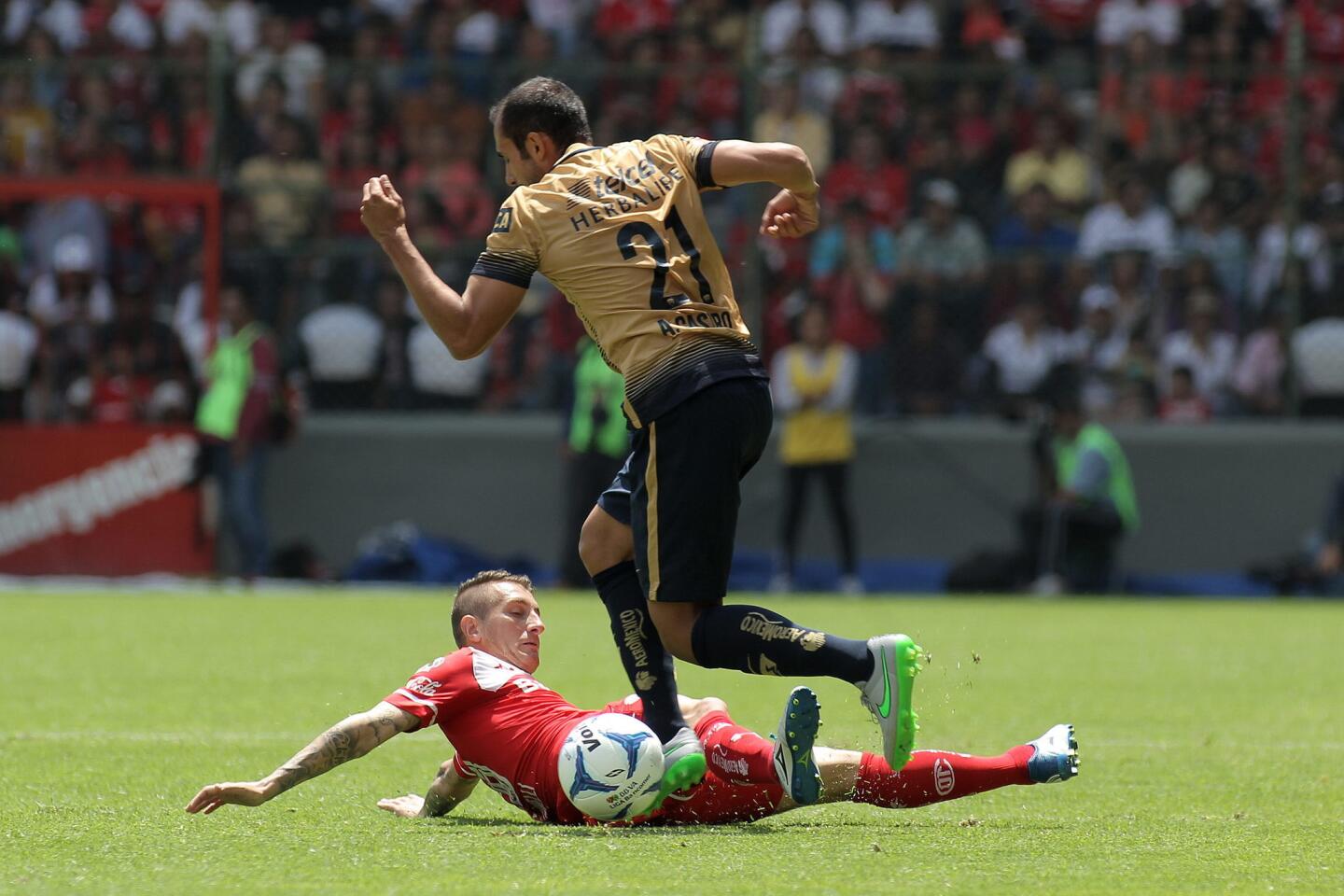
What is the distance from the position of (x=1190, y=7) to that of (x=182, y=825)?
50.6ft

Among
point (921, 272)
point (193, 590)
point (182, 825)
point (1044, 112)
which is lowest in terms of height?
point (193, 590)

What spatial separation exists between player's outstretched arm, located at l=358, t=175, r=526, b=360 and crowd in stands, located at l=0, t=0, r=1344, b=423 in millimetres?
10216

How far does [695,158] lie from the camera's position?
5.55 meters

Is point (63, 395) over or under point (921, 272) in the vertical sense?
under

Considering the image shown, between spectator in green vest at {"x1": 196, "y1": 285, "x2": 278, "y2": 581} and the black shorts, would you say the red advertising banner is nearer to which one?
spectator in green vest at {"x1": 196, "y1": 285, "x2": 278, "y2": 581}

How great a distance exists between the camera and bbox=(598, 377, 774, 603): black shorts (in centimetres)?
527

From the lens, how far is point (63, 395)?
16109 millimetres

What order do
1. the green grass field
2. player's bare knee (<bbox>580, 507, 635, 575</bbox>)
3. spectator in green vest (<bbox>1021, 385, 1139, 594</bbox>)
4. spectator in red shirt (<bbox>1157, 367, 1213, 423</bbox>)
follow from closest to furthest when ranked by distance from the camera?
the green grass field, player's bare knee (<bbox>580, 507, 635, 575</bbox>), spectator in green vest (<bbox>1021, 385, 1139, 594</bbox>), spectator in red shirt (<bbox>1157, 367, 1213, 423</bbox>)

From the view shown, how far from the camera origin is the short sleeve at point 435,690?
5.16m

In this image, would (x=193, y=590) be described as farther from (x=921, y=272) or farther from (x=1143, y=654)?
(x=1143, y=654)

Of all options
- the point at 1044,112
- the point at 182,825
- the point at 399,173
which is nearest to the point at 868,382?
the point at 1044,112

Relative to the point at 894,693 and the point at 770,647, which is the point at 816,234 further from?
the point at 894,693

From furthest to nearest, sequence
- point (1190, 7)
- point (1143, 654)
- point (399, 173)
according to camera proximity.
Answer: point (1190, 7) → point (399, 173) → point (1143, 654)

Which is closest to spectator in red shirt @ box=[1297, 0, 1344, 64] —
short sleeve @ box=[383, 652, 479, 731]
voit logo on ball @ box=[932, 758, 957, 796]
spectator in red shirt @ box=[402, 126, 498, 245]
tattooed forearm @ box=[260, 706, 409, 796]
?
spectator in red shirt @ box=[402, 126, 498, 245]
